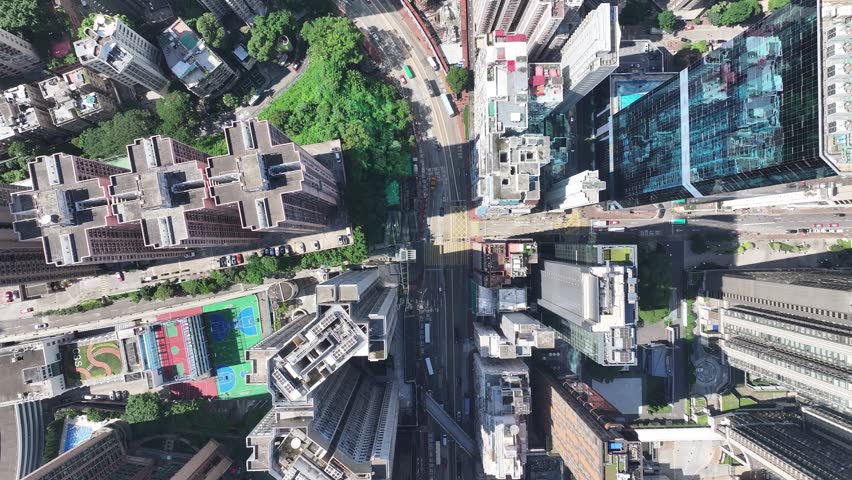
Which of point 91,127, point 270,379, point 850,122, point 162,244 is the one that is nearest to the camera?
point 850,122

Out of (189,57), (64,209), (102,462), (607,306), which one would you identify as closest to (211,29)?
(189,57)

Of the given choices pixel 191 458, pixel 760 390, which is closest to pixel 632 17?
pixel 760 390

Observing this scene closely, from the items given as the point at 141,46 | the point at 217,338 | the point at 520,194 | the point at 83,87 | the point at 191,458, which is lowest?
the point at 191,458

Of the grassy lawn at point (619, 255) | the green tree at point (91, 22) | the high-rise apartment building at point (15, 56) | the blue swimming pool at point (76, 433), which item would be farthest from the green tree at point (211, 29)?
the grassy lawn at point (619, 255)

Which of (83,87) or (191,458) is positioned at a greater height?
(83,87)

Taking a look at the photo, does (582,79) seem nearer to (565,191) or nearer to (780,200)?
(565,191)

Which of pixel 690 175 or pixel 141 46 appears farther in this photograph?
pixel 141 46
